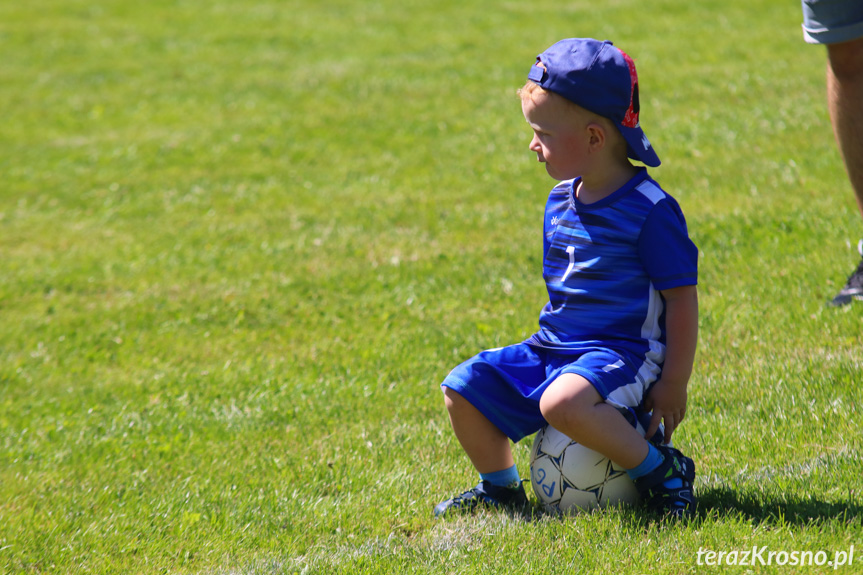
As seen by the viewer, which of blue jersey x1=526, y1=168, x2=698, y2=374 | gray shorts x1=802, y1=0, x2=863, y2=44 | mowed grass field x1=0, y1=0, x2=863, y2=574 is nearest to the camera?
blue jersey x1=526, y1=168, x2=698, y2=374

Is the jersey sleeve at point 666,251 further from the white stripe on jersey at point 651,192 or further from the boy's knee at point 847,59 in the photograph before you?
the boy's knee at point 847,59

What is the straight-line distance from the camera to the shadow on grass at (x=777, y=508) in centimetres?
332

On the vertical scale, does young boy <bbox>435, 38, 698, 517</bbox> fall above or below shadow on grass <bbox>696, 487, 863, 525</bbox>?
above

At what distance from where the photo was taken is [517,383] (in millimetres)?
→ 3676

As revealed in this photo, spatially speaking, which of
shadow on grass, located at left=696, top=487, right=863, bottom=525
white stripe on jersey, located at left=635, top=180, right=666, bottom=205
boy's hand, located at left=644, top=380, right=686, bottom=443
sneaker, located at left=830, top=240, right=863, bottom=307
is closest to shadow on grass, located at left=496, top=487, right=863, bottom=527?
shadow on grass, located at left=696, top=487, right=863, bottom=525

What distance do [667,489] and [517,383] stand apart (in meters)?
0.72

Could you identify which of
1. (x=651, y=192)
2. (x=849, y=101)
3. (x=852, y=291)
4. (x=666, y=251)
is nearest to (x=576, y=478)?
(x=666, y=251)

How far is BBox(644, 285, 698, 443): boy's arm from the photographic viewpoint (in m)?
3.45

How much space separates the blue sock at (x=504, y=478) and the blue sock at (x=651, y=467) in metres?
0.53

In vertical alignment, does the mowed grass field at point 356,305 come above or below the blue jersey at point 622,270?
below

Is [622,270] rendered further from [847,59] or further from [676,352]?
[847,59]

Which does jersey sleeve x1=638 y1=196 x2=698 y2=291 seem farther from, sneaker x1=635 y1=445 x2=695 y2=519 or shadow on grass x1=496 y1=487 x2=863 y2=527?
shadow on grass x1=496 y1=487 x2=863 y2=527

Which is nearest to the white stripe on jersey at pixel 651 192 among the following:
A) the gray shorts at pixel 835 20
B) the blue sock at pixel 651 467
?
the blue sock at pixel 651 467

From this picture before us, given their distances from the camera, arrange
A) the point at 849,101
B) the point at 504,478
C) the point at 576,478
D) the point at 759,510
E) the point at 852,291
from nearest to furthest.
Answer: the point at 759,510, the point at 576,478, the point at 504,478, the point at 849,101, the point at 852,291
